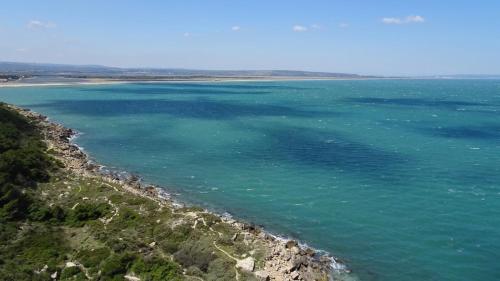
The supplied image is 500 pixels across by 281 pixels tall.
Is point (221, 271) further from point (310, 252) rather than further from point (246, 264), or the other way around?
point (310, 252)

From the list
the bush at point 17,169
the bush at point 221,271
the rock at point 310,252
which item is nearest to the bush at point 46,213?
the bush at point 17,169

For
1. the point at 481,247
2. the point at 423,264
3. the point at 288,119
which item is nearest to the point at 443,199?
the point at 481,247

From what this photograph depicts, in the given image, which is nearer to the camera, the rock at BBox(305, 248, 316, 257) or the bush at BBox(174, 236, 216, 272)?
the bush at BBox(174, 236, 216, 272)

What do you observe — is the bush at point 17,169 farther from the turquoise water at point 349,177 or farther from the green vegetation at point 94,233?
the turquoise water at point 349,177

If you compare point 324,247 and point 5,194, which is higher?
point 5,194

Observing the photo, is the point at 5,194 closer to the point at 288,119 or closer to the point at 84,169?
the point at 84,169

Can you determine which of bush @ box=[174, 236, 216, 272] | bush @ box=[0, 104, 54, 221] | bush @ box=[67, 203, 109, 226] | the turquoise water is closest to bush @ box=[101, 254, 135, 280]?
bush @ box=[174, 236, 216, 272]

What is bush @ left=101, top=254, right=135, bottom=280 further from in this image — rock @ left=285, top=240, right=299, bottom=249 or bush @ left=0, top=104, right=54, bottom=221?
rock @ left=285, top=240, right=299, bottom=249
